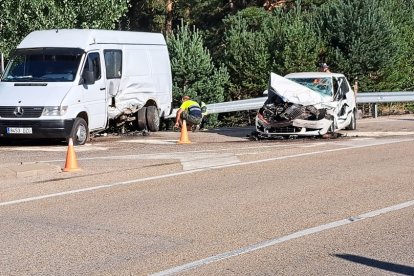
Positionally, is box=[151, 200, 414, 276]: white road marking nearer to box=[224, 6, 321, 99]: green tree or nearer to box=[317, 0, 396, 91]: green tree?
box=[224, 6, 321, 99]: green tree

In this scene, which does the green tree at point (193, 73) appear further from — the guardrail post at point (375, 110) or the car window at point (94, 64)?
the car window at point (94, 64)

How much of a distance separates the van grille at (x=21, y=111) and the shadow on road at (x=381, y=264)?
1231 cm

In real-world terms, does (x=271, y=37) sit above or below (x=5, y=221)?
above

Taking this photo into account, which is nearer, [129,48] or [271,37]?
[129,48]

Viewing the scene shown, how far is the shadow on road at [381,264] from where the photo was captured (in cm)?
787

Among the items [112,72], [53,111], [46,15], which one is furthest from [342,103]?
[46,15]

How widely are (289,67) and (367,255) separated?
25.3 metres

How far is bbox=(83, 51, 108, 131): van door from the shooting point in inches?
821

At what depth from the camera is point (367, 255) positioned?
8.45 meters

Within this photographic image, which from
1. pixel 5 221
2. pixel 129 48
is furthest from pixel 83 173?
pixel 129 48

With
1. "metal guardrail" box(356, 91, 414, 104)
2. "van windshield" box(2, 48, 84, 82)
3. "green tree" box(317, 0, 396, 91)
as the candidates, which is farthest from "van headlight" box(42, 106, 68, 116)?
"green tree" box(317, 0, 396, 91)

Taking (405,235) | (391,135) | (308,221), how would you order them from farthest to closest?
(391,135) → (308,221) → (405,235)

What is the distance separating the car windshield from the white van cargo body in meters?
4.23

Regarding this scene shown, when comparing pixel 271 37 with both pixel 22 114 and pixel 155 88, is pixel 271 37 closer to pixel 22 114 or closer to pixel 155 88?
pixel 155 88
